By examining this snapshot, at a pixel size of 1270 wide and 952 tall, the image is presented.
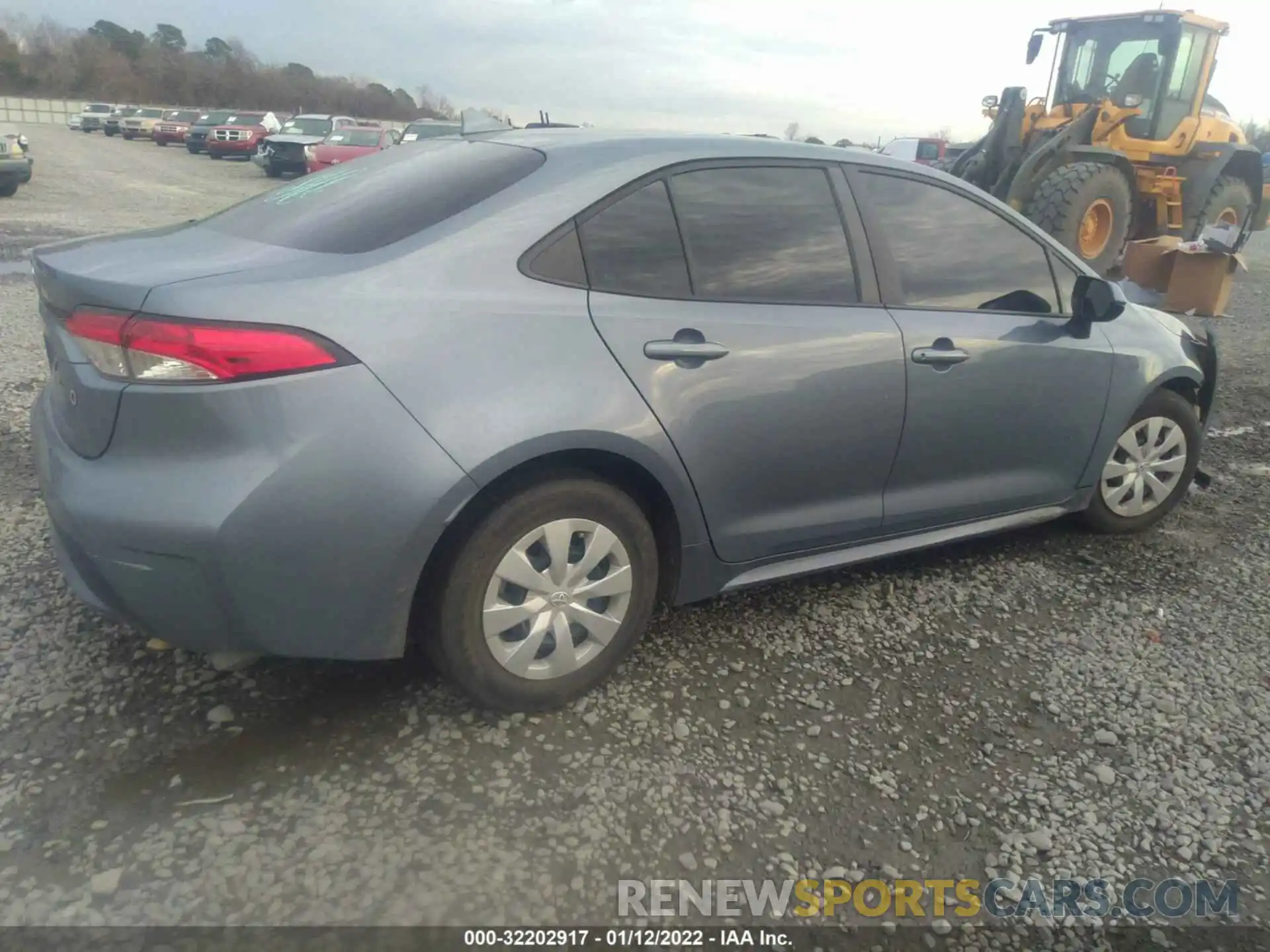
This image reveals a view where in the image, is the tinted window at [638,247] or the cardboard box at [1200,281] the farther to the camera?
the cardboard box at [1200,281]

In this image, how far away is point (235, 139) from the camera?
3123 centimetres

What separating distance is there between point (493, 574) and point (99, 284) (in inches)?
48.0

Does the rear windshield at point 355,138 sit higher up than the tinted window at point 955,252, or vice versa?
the rear windshield at point 355,138

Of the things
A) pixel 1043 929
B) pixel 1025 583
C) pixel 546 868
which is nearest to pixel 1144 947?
pixel 1043 929

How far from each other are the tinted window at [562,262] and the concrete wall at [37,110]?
172 ft

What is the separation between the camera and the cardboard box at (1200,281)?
933cm

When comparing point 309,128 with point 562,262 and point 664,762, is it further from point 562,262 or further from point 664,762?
point 664,762

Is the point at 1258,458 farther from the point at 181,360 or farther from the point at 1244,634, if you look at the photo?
the point at 181,360

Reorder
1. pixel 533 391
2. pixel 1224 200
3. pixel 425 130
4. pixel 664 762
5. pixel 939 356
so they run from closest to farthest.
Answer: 1. pixel 533 391
2. pixel 664 762
3. pixel 939 356
4. pixel 1224 200
5. pixel 425 130

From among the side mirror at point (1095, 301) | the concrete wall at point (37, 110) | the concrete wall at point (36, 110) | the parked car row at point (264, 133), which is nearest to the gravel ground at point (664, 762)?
the side mirror at point (1095, 301)

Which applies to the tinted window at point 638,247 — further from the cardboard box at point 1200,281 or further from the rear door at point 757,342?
the cardboard box at point 1200,281

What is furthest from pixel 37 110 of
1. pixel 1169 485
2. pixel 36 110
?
pixel 1169 485

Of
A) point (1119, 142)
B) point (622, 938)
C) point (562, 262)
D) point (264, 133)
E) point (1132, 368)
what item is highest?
point (1119, 142)

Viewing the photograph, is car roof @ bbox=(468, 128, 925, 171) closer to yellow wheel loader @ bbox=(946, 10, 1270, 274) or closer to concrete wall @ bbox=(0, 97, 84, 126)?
yellow wheel loader @ bbox=(946, 10, 1270, 274)
